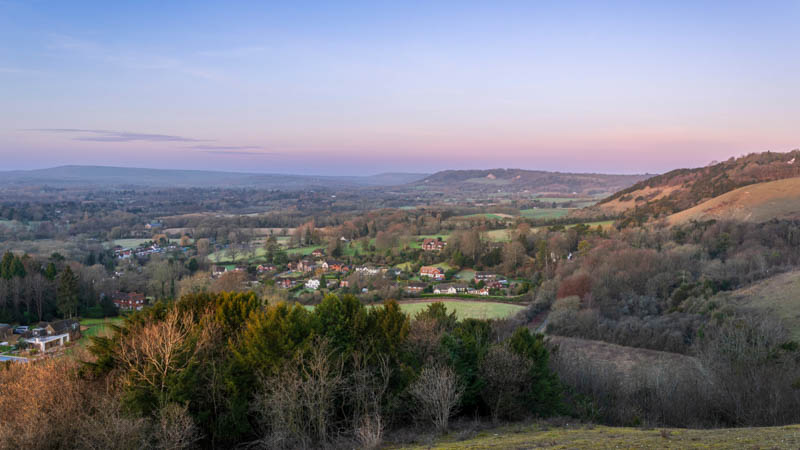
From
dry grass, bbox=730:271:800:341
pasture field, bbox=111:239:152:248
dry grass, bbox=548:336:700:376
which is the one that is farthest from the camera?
pasture field, bbox=111:239:152:248

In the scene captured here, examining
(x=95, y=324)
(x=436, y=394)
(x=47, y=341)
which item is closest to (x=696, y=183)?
(x=436, y=394)

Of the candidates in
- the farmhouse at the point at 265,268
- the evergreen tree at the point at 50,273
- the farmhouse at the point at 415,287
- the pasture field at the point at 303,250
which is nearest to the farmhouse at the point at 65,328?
the evergreen tree at the point at 50,273

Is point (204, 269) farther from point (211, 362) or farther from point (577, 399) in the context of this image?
point (577, 399)

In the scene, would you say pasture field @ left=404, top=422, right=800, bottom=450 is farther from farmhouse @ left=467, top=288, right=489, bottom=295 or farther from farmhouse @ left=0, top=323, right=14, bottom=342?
farmhouse @ left=0, top=323, right=14, bottom=342

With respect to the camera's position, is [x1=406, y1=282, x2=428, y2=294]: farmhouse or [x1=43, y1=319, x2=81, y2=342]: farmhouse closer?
[x1=43, y1=319, x2=81, y2=342]: farmhouse

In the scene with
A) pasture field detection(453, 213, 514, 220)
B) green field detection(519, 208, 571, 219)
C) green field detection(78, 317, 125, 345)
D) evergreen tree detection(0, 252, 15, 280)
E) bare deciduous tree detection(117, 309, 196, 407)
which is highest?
bare deciduous tree detection(117, 309, 196, 407)

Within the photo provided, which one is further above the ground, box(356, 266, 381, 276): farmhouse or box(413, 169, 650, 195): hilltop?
box(413, 169, 650, 195): hilltop

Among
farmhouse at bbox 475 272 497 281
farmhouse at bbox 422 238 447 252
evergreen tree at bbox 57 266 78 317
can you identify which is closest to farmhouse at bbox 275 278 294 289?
evergreen tree at bbox 57 266 78 317

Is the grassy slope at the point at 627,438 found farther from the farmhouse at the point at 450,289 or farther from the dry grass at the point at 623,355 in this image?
the farmhouse at the point at 450,289
